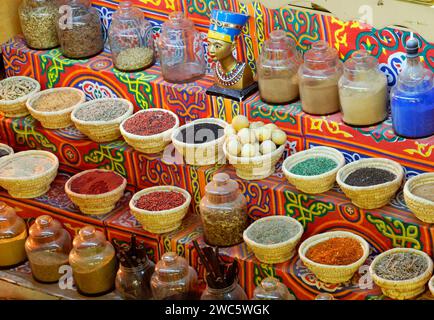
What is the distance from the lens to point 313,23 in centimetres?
414

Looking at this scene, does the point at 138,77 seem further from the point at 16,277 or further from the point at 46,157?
the point at 16,277

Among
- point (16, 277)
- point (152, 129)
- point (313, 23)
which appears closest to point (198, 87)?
point (152, 129)

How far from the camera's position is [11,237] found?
4465 mm

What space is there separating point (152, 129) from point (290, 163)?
681mm

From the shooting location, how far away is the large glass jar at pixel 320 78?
13.2 feet

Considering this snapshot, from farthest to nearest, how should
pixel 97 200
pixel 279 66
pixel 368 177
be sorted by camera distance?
1. pixel 97 200
2. pixel 279 66
3. pixel 368 177

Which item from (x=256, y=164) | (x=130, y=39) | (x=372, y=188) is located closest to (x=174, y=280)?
(x=256, y=164)

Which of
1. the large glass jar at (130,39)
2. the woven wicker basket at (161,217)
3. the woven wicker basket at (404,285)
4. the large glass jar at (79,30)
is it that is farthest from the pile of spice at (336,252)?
the large glass jar at (79,30)

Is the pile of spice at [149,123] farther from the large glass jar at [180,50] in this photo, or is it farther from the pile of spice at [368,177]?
the pile of spice at [368,177]

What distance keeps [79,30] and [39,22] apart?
0.24 m

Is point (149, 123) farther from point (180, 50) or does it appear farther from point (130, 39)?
point (130, 39)

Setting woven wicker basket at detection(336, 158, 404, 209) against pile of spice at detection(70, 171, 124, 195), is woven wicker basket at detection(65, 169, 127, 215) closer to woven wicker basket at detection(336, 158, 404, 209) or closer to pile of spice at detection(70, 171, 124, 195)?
pile of spice at detection(70, 171, 124, 195)

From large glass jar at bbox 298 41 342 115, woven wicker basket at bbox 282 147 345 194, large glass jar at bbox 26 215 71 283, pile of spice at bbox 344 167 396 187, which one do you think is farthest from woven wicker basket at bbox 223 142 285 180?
large glass jar at bbox 26 215 71 283

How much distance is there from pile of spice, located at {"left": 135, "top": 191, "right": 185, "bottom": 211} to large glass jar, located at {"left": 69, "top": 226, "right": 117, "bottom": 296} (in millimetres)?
226
